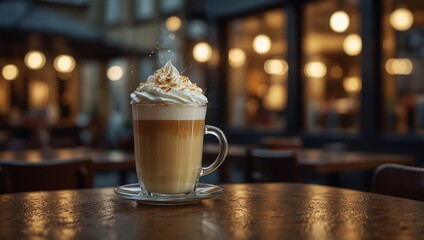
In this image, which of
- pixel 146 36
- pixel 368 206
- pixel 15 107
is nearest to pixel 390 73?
pixel 368 206

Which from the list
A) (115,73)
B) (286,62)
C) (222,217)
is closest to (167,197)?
(222,217)

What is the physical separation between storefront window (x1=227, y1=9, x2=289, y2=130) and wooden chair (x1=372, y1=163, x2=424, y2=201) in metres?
6.65

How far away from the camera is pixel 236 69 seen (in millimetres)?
9625

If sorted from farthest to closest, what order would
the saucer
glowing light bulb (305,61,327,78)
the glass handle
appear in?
glowing light bulb (305,61,327,78)
the glass handle
the saucer

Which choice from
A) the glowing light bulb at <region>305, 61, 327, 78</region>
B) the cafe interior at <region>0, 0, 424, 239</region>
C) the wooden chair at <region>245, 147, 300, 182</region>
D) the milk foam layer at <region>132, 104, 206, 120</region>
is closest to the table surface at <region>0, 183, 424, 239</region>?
the cafe interior at <region>0, 0, 424, 239</region>

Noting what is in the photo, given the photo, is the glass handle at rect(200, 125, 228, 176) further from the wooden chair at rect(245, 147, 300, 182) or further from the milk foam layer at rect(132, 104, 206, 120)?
the wooden chair at rect(245, 147, 300, 182)

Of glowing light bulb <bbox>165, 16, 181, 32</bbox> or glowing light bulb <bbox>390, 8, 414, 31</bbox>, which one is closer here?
glowing light bulb <bbox>390, 8, 414, 31</bbox>

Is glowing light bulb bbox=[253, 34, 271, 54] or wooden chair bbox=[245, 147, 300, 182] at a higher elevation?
glowing light bulb bbox=[253, 34, 271, 54]

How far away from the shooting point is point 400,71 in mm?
6785

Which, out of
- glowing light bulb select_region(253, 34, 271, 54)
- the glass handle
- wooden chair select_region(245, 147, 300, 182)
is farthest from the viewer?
glowing light bulb select_region(253, 34, 271, 54)

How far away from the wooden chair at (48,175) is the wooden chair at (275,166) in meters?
1.23

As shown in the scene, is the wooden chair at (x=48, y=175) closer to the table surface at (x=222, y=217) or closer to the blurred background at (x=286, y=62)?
the table surface at (x=222, y=217)

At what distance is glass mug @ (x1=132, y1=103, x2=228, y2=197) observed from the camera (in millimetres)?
1324

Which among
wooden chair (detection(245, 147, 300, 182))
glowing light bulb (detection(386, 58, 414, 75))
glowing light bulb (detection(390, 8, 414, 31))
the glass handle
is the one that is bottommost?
wooden chair (detection(245, 147, 300, 182))
